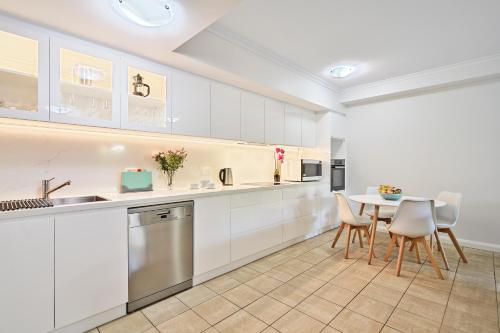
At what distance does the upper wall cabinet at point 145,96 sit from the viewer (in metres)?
2.04

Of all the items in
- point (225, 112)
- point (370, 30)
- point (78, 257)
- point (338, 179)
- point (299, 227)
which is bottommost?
point (299, 227)

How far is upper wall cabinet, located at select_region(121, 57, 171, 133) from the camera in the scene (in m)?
2.04

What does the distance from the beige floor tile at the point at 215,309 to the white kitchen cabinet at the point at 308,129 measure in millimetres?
2731

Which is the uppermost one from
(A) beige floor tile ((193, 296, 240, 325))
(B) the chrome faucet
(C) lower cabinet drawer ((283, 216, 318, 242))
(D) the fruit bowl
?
(B) the chrome faucet

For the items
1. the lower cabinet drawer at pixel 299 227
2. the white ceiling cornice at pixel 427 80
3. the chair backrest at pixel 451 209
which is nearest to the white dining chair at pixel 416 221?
the chair backrest at pixel 451 209

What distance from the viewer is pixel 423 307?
1952 mm

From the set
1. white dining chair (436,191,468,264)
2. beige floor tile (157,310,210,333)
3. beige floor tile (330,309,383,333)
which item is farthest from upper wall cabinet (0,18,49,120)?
white dining chair (436,191,468,264)

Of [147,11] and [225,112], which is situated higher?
[147,11]

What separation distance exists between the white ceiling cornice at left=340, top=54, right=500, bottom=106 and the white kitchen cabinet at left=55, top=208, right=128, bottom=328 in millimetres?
4097

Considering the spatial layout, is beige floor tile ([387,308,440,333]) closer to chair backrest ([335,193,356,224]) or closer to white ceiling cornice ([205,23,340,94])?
chair backrest ([335,193,356,224])

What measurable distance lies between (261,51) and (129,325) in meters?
2.97

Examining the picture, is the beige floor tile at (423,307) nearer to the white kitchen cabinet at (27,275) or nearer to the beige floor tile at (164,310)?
the beige floor tile at (164,310)

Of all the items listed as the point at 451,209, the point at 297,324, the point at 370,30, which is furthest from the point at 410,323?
the point at 370,30

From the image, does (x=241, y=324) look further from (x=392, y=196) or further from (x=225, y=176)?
(x=392, y=196)
